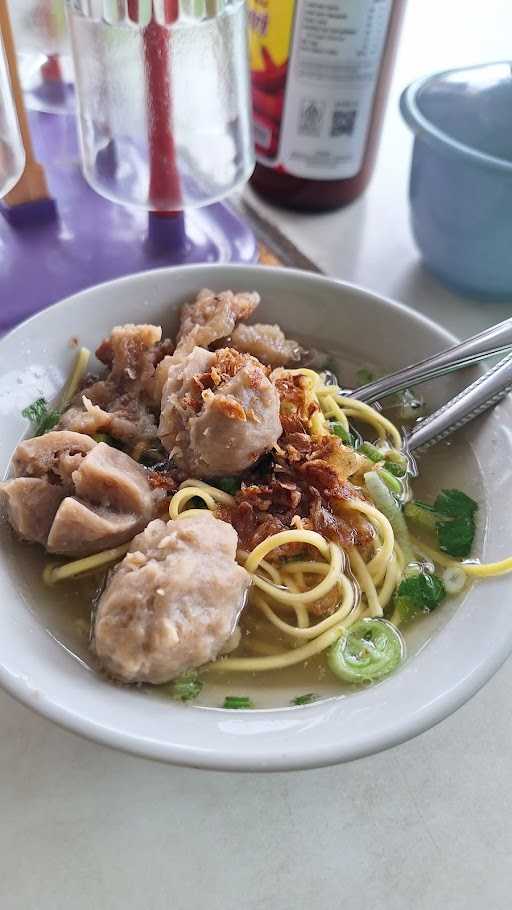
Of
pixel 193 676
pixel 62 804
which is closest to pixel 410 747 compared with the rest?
pixel 193 676

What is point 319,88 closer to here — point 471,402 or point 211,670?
point 471,402

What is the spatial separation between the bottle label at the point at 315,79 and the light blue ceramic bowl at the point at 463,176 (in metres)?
0.19

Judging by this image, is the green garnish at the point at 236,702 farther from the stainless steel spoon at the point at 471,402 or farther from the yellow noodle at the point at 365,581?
the stainless steel spoon at the point at 471,402

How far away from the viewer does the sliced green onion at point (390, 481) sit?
5.98 feet

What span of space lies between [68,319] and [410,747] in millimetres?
1302

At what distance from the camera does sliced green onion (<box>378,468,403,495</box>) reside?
182 cm

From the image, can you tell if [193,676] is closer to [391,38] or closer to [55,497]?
[55,497]

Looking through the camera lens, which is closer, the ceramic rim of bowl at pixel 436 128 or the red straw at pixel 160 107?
the red straw at pixel 160 107

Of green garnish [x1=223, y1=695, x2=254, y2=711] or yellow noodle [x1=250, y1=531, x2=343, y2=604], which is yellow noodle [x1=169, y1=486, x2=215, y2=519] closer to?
yellow noodle [x1=250, y1=531, x2=343, y2=604]

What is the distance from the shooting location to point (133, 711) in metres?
1.33

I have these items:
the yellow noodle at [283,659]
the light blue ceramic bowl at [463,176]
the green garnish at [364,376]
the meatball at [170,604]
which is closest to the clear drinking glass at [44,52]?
the light blue ceramic bowl at [463,176]

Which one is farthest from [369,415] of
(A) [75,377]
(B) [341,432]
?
(A) [75,377]

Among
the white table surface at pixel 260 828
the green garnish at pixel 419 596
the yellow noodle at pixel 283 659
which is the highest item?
the green garnish at pixel 419 596

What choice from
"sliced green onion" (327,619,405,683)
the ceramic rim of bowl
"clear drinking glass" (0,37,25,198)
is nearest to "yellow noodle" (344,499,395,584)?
"sliced green onion" (327,619,405,683)
